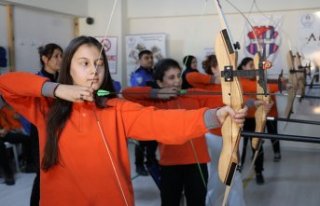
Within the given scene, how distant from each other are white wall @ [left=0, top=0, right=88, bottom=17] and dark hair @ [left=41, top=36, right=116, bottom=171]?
3473mm

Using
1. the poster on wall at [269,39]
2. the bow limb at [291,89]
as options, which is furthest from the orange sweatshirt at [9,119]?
the poster on wall at [269,39]

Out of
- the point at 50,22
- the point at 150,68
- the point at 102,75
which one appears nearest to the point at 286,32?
the point at 150,68

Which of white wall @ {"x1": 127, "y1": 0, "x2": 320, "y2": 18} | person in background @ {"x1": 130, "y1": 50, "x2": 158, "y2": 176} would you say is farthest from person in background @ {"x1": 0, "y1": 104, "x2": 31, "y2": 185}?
white wall @ {"x1": 127, "y1": 0, "x2": 320, "y2": 18}

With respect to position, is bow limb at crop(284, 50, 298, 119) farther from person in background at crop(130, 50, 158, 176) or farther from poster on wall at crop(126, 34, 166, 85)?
poster on wall at crop(126, 34, 166, 85)

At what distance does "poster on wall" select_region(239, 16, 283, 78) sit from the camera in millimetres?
5078

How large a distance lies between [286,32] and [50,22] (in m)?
3.11

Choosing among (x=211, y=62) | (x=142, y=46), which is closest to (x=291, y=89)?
(x=211, y=62)

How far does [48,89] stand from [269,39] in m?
4.39

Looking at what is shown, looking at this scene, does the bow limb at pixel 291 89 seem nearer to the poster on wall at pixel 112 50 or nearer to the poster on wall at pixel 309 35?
the poster on wall at pixel 309 35

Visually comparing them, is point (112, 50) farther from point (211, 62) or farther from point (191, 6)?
point (211, 62)

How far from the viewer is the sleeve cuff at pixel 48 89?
1242 mm

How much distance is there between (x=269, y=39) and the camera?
518 cm

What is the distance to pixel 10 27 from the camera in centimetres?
449

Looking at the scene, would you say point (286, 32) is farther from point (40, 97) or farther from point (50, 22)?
point (40, 97)
